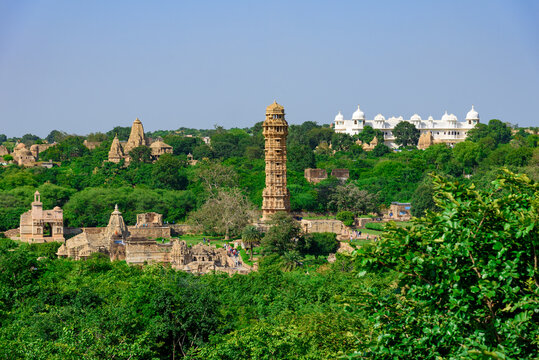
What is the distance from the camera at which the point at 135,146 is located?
6919 centimetres

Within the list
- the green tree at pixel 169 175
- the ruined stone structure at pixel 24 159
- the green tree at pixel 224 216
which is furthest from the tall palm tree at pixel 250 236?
the ruined stone structure at pixel 24 159

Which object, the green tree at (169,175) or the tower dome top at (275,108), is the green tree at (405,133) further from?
the tower dome top at (275,108)

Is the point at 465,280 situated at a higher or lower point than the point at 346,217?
higher

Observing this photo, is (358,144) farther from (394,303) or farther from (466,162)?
(394,303)

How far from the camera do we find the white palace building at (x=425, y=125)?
84812mm

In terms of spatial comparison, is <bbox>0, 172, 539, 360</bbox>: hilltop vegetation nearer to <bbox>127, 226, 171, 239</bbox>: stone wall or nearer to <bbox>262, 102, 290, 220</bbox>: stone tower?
<bbox>127, 226, 171, 239</bbox>: stone wall

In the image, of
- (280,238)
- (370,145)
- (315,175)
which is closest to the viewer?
(280,238)

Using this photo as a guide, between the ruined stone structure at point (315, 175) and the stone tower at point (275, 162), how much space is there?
13.5 m

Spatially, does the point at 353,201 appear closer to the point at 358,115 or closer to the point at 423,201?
the point at 423,201

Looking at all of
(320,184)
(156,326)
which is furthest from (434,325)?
(320,184)

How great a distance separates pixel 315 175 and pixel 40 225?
2150 cm

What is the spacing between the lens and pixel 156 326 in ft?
59.3

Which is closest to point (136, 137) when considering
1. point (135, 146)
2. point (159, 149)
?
point (135, 146)

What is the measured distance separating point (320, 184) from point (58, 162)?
82.4 ft
